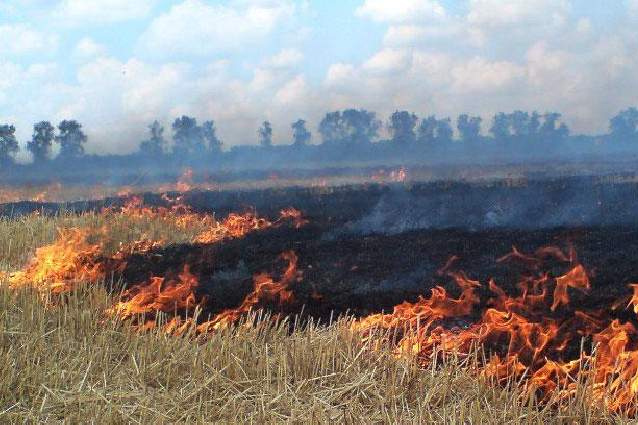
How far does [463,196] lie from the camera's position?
25.5 meters

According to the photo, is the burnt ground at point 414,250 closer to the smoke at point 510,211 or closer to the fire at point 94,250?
the smoke at point 510,211

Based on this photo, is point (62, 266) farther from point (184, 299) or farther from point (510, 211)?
point (510, 211)

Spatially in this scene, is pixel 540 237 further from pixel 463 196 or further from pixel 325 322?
pixel 463 196

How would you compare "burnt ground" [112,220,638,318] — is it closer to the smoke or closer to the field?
the field

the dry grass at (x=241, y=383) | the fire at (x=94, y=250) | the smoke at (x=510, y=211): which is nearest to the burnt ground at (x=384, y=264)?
the fire at (x=94, y=250)

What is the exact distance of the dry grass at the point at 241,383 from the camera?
20.6 feet

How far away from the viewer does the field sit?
6.54m

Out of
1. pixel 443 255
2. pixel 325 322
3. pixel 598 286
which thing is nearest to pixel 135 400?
pixel 325 322

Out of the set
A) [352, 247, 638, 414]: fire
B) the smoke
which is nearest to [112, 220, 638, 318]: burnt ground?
[352, 247, 638, 414]: fire

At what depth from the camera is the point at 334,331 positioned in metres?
7.89

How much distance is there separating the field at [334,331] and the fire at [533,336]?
0.02 metres

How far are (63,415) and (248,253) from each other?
765 centimetres

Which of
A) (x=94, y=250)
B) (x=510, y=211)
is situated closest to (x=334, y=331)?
(x=94, y=250)

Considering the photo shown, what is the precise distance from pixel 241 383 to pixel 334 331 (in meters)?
1.19
